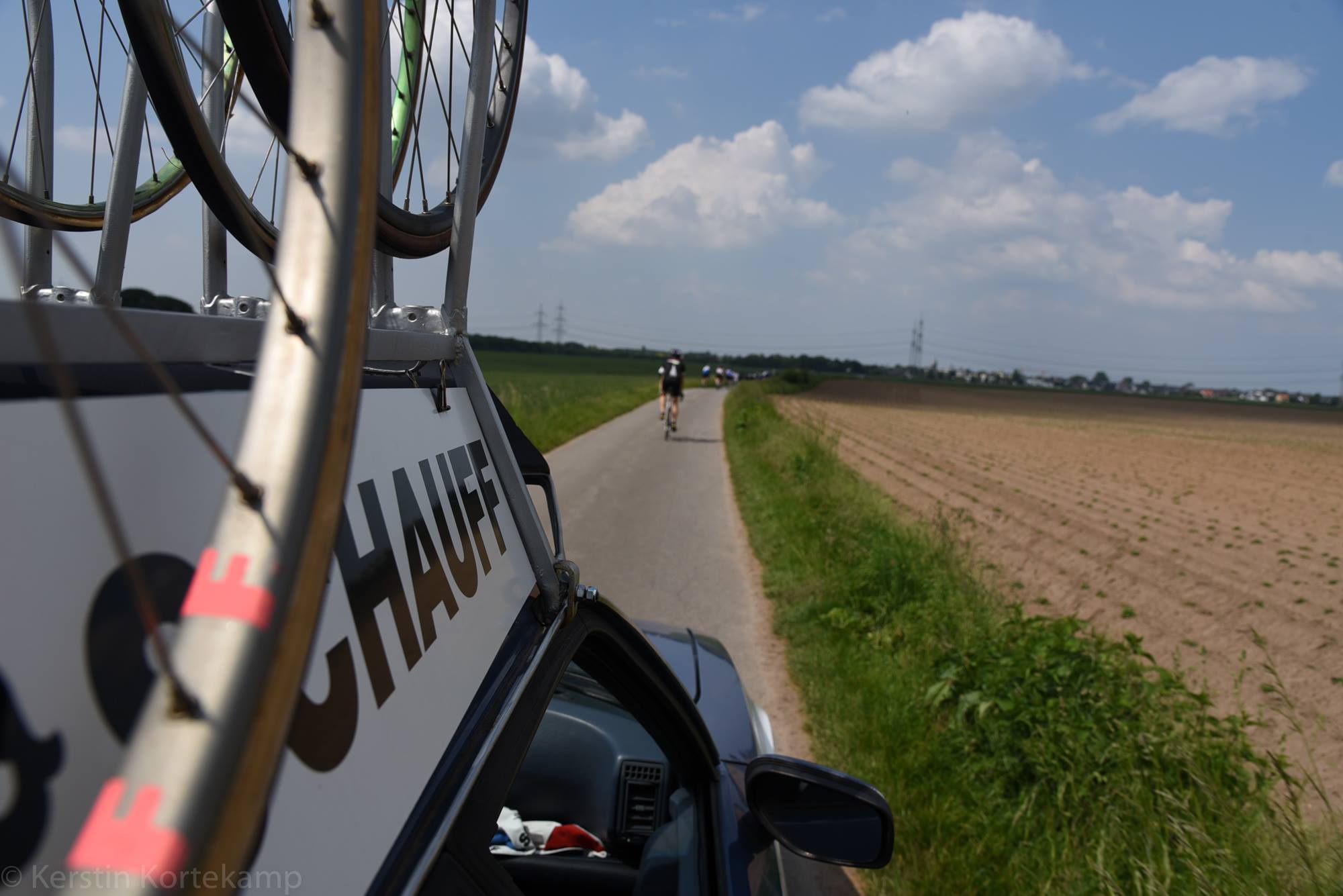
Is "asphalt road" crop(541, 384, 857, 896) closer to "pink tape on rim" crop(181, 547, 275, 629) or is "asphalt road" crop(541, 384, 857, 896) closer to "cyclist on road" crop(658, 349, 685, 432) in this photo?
"pink tape on rim" crop(181, 547, 275, 629)

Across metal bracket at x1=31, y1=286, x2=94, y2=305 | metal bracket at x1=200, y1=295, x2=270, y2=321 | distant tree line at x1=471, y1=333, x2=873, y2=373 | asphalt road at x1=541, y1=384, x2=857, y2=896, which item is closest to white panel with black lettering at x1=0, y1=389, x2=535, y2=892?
metal bracket at x1=200, y1=295, x2=270, y2=321

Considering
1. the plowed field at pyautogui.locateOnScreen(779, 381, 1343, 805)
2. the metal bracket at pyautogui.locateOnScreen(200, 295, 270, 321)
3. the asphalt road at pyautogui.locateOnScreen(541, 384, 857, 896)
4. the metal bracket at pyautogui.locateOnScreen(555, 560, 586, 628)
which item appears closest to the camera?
the metal bracket at pyautogui.locateOnScreen(555, 560, 586, 628)

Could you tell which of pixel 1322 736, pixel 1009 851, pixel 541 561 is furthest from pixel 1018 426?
pixel 541 561

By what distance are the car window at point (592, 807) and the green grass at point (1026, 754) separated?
165cm

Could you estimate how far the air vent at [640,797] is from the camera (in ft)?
7.66

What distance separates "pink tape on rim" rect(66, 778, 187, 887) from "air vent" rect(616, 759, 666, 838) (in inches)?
80.8

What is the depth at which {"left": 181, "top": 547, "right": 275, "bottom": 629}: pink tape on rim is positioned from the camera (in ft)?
1.54

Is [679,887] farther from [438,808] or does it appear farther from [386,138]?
[386,138]

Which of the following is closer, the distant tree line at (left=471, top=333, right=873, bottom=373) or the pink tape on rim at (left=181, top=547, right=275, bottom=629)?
the pink tape on rim at (left=181, top=547, right=275, bottom=629)

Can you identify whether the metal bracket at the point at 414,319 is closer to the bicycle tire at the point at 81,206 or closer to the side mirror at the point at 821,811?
the bicycle tire at the point at 81,206

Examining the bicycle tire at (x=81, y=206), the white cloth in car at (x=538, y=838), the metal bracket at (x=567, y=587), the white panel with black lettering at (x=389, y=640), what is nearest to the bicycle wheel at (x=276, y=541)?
the white panel with black lettering at (x=389, y=640)

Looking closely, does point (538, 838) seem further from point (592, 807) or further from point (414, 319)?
point (414, 319)

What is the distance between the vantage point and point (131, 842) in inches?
16.1

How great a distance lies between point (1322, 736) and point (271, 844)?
728 cm
